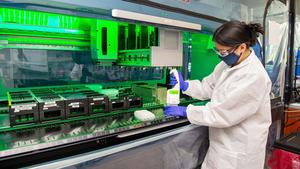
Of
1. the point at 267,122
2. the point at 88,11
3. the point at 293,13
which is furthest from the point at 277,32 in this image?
the point at 88,11

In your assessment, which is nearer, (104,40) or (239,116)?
(239,116)

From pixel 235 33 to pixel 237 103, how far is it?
39 cm

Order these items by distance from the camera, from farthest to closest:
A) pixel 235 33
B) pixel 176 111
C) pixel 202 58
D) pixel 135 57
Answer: pixel 202 58, pixel 135 57, pixel 176 111, pixel 235 33

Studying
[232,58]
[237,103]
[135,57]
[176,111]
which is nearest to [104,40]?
[135,57]

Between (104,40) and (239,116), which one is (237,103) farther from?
(104,40)

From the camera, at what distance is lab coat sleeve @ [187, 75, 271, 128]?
118cm

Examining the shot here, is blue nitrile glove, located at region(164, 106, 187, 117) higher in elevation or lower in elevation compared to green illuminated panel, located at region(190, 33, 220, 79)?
lower

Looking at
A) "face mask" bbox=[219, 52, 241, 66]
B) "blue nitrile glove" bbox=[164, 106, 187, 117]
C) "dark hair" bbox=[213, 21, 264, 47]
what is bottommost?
"blue nitrile glove" bbox=[164, 106, 187, 117]

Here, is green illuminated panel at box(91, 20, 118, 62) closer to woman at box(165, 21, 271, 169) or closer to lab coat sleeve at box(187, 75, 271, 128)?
woman at box(165, 21, 271, 169)

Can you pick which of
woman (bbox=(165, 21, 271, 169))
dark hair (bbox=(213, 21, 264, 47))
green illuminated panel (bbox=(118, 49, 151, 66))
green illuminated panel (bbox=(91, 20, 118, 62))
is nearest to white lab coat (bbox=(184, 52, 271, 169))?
woman (bbox=(165, 21, 271, 169))

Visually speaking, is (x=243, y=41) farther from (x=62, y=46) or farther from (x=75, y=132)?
(x=62, y=46)

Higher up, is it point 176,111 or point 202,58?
point 202,58

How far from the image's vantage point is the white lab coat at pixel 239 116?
119 centimetres

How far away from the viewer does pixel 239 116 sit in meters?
1.20
